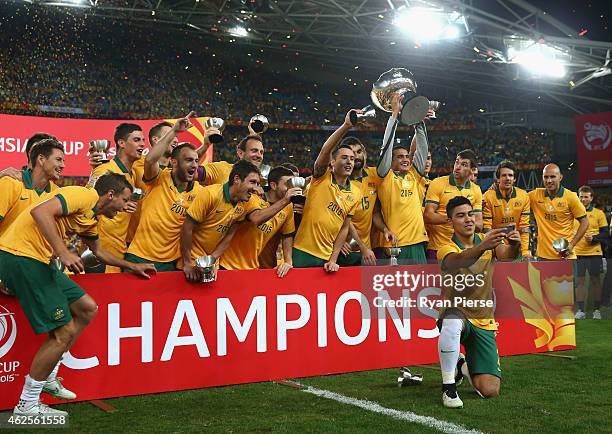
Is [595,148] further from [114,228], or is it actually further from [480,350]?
[114,228]

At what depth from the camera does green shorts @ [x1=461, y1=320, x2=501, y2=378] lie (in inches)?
195

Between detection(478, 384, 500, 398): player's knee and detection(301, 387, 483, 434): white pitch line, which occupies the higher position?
detection(478, 384, 500, 398): player's knee

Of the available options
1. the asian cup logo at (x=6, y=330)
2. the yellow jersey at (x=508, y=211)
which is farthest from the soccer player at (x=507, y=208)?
the asian cup logo at (x=6, y=330)

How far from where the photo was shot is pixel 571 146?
33.7 metres

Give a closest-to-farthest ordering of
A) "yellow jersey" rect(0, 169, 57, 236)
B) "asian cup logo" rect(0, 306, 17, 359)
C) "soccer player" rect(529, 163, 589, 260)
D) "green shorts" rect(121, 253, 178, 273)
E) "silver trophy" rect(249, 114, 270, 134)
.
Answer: "asian cup logo" rect(0, 306, 17, 359), "yellow jersey" rect(0, 169, 57, 236), "green shorts" rect(121, 253, 178, 273), "silver trophy" rect(249, 114, 270, 134), "soccer player" rect(529, 163, 589, 260)

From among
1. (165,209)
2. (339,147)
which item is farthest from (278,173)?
(165,209)

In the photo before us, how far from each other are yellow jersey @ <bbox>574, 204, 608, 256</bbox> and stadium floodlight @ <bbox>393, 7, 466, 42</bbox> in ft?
38.6

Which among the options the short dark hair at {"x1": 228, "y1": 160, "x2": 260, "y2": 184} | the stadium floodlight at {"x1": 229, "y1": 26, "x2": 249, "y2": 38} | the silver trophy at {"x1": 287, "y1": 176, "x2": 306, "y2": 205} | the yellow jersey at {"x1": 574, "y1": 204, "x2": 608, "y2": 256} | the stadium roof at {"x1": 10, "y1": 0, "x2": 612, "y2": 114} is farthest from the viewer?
the stadium floodlight at {"x1": 229, "y1": 26, "x2": 249, "y2": 38}

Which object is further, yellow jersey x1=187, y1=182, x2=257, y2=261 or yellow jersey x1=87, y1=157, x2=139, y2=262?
yellow jersey x1=87, y1=157, x2=139, y2=262

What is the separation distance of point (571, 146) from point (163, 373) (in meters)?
32.8

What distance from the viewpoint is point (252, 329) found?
5.60 m

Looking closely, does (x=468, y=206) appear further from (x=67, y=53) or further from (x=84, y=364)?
(x=67, y=53)

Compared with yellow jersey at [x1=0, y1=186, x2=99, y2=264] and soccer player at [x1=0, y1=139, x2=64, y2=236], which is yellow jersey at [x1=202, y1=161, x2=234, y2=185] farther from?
yellow jersey at [x1=0, y1=186, x2=99, y2=264]

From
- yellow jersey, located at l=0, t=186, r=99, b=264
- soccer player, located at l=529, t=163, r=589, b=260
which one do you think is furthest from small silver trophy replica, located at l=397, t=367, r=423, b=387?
soccer player, located at l=529, t=163, r=589, b=260
